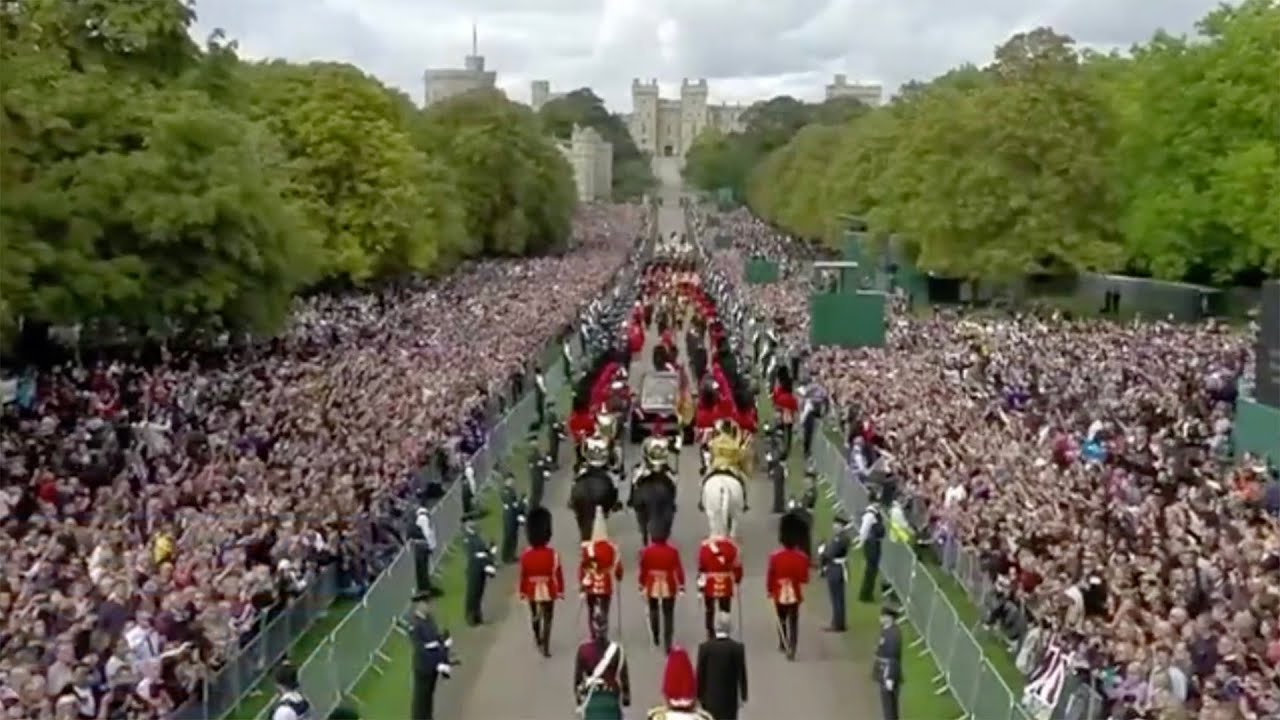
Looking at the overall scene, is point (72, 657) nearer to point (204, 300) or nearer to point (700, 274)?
point (204, 300)

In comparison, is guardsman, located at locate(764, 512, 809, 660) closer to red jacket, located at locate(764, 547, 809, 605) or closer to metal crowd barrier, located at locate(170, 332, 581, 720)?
red jacket, located at locate(764, 547, 809, 605)

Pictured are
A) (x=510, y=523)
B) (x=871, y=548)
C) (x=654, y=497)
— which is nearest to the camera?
(x=871, y=548)

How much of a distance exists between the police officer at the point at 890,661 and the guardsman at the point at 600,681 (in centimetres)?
223

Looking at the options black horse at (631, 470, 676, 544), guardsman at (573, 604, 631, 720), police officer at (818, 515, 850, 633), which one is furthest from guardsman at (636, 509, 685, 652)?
black horse at (631, 470, 676, 544)

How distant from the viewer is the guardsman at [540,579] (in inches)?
781

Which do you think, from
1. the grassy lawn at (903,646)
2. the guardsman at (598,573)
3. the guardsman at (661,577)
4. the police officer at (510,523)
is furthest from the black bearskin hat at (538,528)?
the police officer at (510,523)

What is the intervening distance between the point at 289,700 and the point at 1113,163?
58805mm

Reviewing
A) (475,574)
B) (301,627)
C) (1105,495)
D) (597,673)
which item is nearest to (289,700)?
(597,673)

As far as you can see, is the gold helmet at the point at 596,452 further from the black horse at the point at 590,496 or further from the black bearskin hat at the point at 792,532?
the black bearskin hat at the point at 792,532

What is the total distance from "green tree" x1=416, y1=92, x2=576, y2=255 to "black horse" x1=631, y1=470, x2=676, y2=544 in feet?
246

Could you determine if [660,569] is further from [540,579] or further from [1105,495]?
[1105,495]

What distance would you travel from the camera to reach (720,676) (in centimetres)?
1579

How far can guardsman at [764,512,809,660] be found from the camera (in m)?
19.6

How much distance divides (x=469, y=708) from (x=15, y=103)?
72.5 feet
